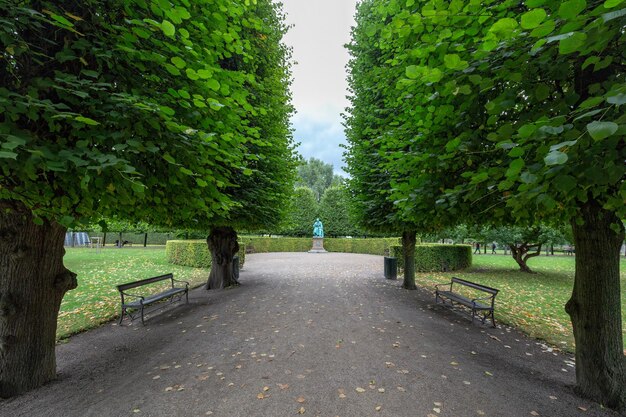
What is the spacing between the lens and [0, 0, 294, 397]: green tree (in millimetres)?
2764

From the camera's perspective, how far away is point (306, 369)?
4523mm

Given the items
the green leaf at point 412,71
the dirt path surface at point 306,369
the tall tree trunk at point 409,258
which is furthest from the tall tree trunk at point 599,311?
the tall tree trunk at point 409,258

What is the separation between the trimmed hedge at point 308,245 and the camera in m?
28.6

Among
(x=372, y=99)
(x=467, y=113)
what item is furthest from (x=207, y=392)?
(x=372, y=99)

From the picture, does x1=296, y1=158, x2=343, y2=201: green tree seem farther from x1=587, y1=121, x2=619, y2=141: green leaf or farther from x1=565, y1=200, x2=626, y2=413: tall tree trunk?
x1=587, y1=121, x2=619, y2=141: green leaf

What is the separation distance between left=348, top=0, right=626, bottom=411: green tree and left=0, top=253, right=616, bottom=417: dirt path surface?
134cm

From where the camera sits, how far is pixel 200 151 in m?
3.77

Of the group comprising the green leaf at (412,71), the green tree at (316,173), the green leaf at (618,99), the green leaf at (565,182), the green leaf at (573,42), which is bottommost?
the green leaf at (565,182)

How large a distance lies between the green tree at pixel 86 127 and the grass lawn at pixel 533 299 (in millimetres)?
7714

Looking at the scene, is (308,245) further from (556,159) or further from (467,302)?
(556,159)

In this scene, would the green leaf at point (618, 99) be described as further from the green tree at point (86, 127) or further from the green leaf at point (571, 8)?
the green tree at point (86, 127)

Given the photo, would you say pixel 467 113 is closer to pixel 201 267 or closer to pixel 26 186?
pixel 26 186

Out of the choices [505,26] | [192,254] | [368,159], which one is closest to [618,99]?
[505,26]

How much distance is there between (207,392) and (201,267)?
14436mm
